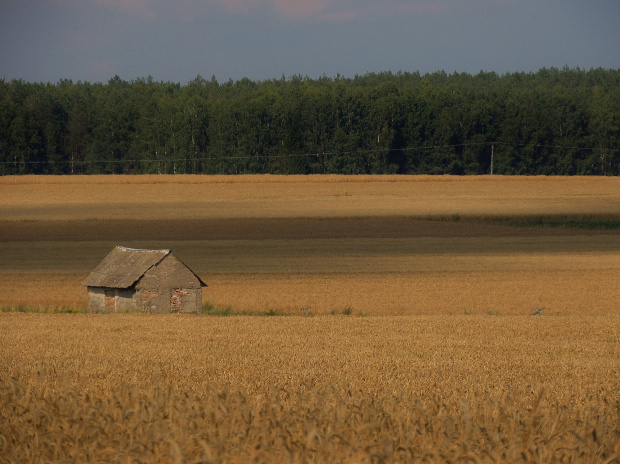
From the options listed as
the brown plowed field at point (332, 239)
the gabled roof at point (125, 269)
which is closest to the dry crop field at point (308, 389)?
the gabled roof at point (125, 269)

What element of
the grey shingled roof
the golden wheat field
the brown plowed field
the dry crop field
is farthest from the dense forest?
the dry crop field

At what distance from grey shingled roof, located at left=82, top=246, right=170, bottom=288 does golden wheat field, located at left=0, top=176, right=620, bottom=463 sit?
2.21 meters

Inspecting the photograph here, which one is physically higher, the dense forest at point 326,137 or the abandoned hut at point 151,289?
the dense forest at point 326,137

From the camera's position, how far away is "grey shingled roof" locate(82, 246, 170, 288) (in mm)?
27391

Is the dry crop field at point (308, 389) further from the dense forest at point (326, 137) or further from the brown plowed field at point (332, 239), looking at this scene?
the dense forest at point (326, 137)

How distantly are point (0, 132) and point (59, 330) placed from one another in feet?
359

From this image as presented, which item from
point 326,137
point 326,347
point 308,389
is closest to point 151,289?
point 326,347

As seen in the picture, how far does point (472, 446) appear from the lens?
7043mm

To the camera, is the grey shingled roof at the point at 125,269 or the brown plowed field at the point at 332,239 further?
the brown plowed field at the point at 332,239

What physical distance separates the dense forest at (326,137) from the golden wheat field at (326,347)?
190 ft

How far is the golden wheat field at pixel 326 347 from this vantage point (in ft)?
23.7

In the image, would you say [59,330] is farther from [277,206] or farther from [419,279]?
[277,206]

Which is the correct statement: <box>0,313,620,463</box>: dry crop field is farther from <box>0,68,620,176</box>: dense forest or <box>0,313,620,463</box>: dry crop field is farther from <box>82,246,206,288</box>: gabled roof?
<box>0,68,620,176</box>: dense forest

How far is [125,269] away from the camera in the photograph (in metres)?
28.1
